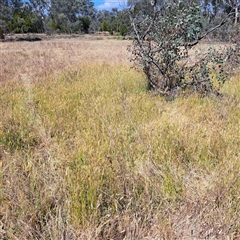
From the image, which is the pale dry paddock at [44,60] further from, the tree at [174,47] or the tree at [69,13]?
the tree at [69,13]

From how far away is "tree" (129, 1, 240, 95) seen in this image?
3781mm

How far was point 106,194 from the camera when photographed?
62.4 inches

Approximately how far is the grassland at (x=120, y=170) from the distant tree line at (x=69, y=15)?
2.00 metres

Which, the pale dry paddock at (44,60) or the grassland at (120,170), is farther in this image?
the pale dry paddock at (44,60)

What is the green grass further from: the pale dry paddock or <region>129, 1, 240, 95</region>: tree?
the pale dry paddock

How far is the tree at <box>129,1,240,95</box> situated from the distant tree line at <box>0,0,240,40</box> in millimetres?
195

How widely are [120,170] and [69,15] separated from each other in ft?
225

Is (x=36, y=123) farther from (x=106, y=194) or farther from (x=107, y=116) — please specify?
(x=106, y=194)

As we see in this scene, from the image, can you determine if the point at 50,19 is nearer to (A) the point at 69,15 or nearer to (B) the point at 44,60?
(A) the point at 69,15

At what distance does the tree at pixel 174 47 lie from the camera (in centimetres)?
378

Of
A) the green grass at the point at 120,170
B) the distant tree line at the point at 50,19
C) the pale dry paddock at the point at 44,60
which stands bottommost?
the green grass at the point at 120,170

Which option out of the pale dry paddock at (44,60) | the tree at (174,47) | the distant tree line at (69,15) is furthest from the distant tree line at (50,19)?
the tree at (174,47)

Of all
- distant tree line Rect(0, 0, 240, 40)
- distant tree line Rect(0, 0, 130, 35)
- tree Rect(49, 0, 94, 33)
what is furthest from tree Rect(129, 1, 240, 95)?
tree Rect(49, 0, 94, 33)

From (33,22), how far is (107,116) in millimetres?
48055
